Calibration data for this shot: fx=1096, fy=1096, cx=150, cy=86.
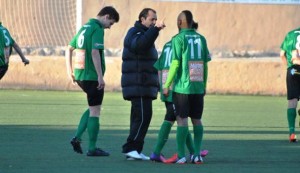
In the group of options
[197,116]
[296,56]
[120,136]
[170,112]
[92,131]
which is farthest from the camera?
[120,136]

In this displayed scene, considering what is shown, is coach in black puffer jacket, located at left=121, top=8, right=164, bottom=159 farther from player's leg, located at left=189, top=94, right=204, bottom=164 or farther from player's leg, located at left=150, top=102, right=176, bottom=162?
player's leg, located at left=189, top=94, right=204, bottom=164

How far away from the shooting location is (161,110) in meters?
22.4

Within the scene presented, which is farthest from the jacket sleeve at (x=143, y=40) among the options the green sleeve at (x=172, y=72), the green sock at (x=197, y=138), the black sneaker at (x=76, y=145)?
the black sneaker at (x=76, y=145)

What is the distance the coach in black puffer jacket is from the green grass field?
31 cm

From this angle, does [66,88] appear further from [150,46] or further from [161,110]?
[150,46]

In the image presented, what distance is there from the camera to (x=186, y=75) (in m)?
12.7

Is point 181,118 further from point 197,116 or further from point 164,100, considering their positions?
point 164,100

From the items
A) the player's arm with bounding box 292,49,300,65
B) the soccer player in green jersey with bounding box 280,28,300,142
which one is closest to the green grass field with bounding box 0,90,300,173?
the soccer player in green jersey with bounding box 280,28,300,142

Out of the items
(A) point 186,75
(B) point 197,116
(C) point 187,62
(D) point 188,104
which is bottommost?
(B) point 197,116

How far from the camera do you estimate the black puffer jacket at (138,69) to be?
13008 millimetres

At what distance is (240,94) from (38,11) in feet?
18.3

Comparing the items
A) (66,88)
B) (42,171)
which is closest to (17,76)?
(66,88)

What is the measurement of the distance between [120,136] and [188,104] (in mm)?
3679

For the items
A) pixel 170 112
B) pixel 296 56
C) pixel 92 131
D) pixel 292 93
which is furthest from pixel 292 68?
pixel 92 131
